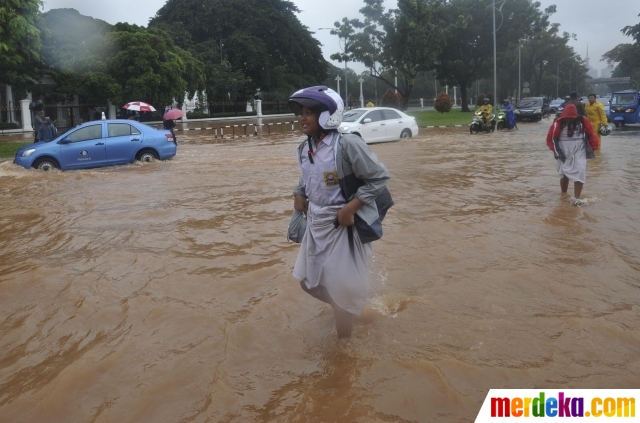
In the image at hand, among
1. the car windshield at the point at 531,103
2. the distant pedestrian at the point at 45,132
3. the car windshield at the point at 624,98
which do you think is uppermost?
the car windshield at the point at 531,103

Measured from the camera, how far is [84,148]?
1396 centimetres

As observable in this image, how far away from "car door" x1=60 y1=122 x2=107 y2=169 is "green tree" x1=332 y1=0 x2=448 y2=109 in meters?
27.1

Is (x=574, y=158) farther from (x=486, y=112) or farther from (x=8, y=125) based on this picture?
(x=8, y=125)

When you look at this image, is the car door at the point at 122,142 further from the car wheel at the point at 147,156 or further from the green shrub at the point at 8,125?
the green shrub at the point at 8,125

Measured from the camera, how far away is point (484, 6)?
41906 mm

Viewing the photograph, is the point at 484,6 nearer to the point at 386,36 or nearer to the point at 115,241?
the point at 386,36

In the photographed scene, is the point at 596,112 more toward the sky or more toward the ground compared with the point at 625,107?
more toward the ground

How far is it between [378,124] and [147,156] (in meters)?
8.41

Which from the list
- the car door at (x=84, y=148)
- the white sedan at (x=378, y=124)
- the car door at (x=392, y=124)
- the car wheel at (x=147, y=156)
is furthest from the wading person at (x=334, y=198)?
the car door at (x=392, y=124)

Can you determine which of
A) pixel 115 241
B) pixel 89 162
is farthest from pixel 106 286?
pixel 89 162

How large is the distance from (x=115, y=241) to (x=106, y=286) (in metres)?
1.73

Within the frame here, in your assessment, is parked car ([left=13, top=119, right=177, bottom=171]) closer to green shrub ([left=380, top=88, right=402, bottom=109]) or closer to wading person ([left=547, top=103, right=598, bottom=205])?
wading person ([left=547, top=103, right=598, bottom=205])

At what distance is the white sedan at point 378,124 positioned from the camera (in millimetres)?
19859

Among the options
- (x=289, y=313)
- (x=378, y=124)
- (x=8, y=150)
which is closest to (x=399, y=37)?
(x=378, y=124)
